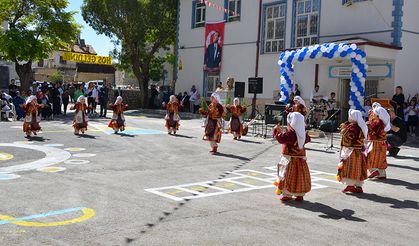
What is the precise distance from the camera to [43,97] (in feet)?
74.5

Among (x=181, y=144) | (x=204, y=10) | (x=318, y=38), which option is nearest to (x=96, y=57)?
(x=204, y=10)

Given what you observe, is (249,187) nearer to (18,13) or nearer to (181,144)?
(181,144)

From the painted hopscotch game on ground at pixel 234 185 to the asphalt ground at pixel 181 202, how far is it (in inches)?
0.8

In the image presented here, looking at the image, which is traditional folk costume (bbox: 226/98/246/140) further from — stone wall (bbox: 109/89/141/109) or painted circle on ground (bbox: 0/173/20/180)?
stone wall (bbox: 109/89/141/109)

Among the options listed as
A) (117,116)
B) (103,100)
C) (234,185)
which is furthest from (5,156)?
(103,100)

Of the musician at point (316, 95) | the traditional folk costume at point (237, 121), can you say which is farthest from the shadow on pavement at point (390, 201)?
the musician at point (316, 95)

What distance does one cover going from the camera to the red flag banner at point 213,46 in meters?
30.4

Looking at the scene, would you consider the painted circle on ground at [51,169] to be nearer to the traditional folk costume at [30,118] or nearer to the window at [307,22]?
the traditional folk costume at [30,118]

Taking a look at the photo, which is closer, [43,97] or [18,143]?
[18,143]

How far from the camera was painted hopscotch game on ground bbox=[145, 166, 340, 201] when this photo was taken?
328 inches

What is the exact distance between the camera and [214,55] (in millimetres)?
30828

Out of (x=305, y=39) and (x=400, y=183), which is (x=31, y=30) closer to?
(x=305, y=39)

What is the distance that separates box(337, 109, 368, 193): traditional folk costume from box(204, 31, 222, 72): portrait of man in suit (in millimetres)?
21942

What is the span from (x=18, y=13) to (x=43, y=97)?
27.7ft
